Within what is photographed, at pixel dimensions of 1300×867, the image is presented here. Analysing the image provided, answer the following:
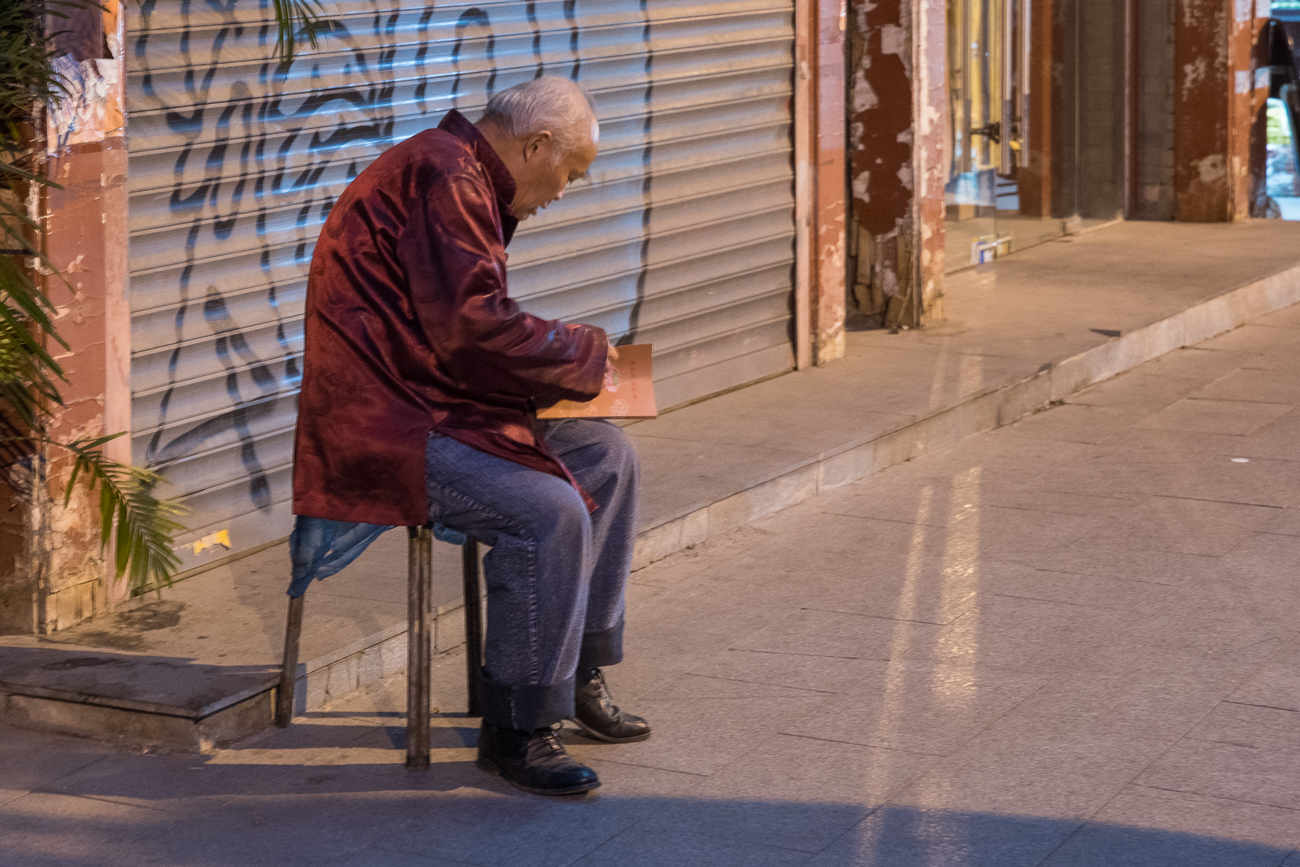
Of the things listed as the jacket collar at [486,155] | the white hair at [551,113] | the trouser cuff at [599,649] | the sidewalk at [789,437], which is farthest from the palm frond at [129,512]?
the white hair at [551,113]

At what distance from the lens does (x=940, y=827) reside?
3.22 m

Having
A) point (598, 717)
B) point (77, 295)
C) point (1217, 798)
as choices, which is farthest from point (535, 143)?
point (1217, 798)

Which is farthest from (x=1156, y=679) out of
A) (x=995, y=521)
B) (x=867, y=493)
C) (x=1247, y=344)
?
(x=1247, y=344)

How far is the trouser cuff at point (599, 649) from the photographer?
3688 mm

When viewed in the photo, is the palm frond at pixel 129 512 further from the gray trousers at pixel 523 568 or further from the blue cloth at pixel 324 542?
the gray trousers at pixel 523 568

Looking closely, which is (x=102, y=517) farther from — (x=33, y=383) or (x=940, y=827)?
(x=940, y=827)

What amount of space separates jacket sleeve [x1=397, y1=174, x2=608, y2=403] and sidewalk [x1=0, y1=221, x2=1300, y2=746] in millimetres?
988

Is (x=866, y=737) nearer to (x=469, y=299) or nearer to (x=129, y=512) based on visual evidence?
(x=469, y=299)

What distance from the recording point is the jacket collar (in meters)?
3.45

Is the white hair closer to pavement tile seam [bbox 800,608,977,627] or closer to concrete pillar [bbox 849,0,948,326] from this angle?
pavement tile seam [bbox 800,608,977,627]

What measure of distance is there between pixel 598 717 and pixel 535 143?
1257 mm

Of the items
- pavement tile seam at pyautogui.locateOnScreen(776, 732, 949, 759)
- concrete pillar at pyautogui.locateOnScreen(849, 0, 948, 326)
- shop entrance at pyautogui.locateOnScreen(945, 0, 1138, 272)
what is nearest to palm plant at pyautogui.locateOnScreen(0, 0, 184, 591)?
pavement tile seam at pyautogui.locateOnScreen(776, 732, 949, 759)

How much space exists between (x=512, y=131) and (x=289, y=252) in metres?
1.74

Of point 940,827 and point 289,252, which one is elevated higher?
point 289,252
